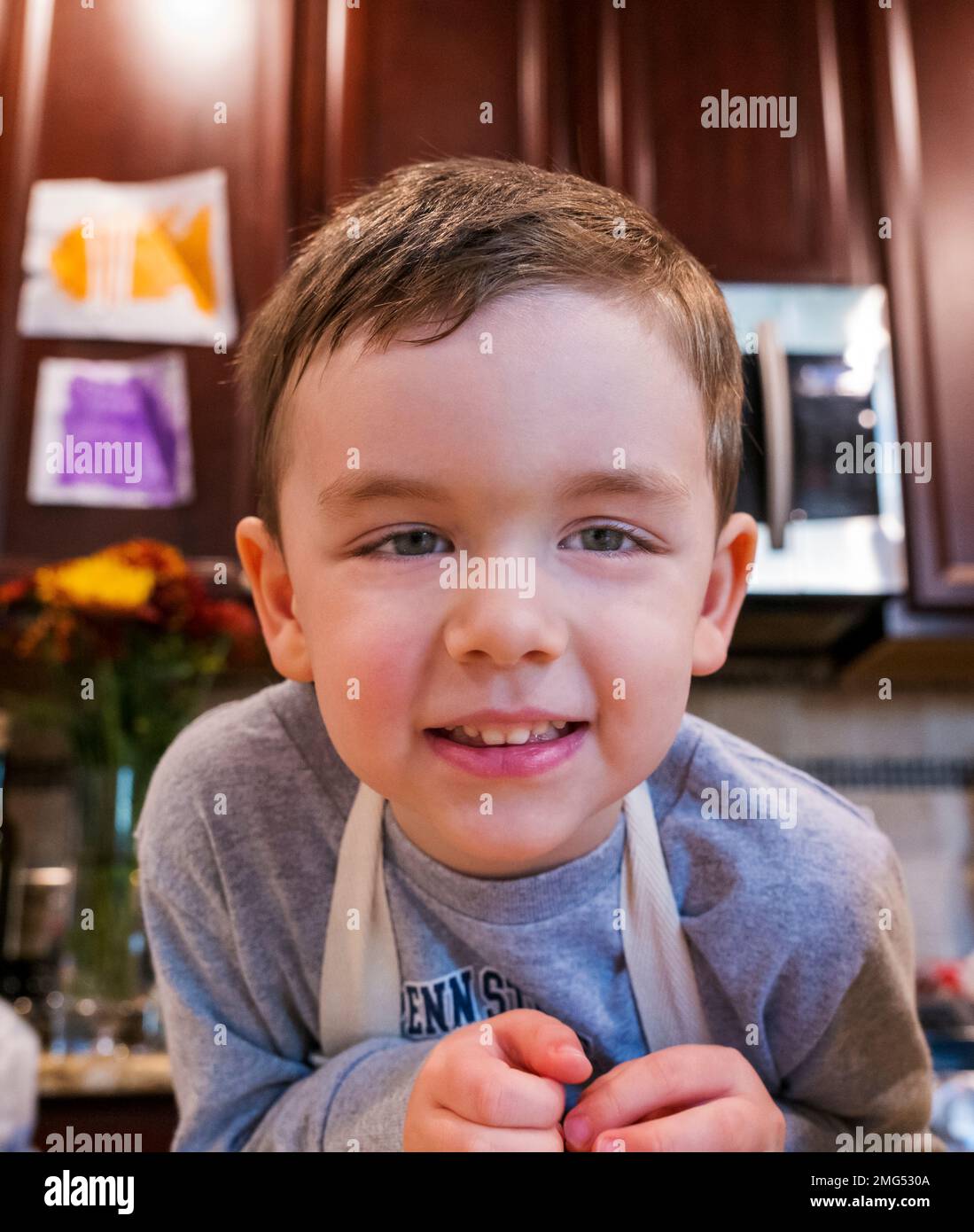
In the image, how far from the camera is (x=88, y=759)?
1.00 meters

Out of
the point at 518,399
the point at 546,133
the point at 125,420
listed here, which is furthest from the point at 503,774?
the point at 546,133

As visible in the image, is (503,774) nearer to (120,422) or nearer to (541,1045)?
(541,1045)

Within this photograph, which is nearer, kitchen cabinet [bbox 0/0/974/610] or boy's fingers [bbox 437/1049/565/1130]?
boy's fingers [bbox 437/1049/565/1130]

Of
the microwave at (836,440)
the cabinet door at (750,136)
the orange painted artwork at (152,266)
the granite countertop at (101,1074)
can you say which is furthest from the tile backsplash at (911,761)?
the orange painted artwork at (152,266)

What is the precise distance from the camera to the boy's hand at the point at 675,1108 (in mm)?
319

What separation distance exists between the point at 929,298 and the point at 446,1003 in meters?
0.90

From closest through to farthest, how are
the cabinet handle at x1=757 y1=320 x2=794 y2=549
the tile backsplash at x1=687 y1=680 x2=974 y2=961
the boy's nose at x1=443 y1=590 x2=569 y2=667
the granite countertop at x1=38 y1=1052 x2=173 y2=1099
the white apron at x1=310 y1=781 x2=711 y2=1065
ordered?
1. the boy's nose at x1=443 y1=590 x2=569 y2=667
2. the white apron at x1=310 y1=781 x2=711 y2=1065
3. the cabinet handle at x1=757 y1=320 x2=794 y2=549
4. the granite countertop at x1=38 y1=1052 x2=173 y2=1099
5. the tile backsplash at x1=687 y1=680 x2=974 y2=961

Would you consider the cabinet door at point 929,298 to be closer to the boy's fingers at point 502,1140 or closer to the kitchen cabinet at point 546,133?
the kitchen cabinet at point 546,133

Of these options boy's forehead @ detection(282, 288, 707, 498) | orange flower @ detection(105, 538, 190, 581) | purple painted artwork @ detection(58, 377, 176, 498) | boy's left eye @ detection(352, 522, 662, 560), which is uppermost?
purple painted artwork @ detection(58, 377, 176, 498)

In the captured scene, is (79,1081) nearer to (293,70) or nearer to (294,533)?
(294,533)

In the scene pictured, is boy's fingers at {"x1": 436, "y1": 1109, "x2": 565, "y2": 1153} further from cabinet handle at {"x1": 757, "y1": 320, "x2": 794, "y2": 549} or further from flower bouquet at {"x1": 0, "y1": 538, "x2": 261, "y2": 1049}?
flower bouquet at {"x1": 0, "y1": 538, "x2": 261, "y2": 1049}

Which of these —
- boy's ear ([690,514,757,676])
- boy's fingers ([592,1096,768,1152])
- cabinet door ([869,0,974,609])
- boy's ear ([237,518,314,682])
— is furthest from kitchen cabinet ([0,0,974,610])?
boy's fingers ([592,1096,768,1152])

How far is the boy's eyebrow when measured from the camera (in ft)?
1.02

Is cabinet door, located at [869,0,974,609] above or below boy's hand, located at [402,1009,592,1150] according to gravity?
above
